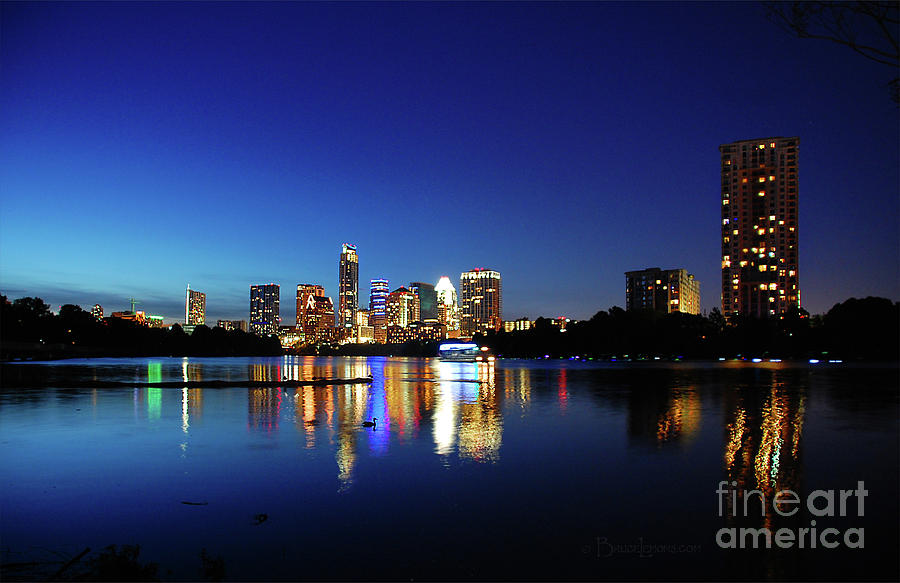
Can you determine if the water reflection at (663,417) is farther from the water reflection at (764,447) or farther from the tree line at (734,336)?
the tree line at (734,336)

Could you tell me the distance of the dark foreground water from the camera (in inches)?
308

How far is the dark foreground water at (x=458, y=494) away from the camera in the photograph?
308 inches

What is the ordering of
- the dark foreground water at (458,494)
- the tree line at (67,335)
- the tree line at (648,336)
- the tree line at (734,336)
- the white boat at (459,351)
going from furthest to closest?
the white boat at (459,351)
the tree line at (67,335)
the tree line at (648,336)
the tree line at (734,336)
the dark foreground water at (458,494)

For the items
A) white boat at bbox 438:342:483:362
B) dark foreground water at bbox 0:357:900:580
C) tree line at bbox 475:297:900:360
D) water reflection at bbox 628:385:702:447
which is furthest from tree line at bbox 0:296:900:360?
dark foreground water at bbox 0:357:900:580

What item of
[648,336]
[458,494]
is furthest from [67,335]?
[458,494]

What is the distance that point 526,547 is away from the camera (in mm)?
8258

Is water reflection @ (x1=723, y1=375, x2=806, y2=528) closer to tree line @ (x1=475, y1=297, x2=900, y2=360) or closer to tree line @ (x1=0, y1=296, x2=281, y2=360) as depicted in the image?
tree line @ (x1=475, y1=297, x2=900, y2=360)

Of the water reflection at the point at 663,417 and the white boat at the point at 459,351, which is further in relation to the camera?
the white boat at the point at 459,351

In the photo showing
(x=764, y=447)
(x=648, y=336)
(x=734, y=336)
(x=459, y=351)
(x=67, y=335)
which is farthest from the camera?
(x=67, y=335)

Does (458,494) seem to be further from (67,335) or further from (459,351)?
(67,335)

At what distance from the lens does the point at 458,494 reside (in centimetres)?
1080

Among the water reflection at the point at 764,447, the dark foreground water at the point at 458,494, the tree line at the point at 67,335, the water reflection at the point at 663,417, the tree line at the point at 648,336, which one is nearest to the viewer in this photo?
the dark foreground water at the point at 458,494

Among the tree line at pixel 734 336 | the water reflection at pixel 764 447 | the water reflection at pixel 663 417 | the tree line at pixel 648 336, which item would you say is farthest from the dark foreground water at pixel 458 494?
the tree line at pixel 648 336

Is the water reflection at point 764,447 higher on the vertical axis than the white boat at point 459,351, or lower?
higher
